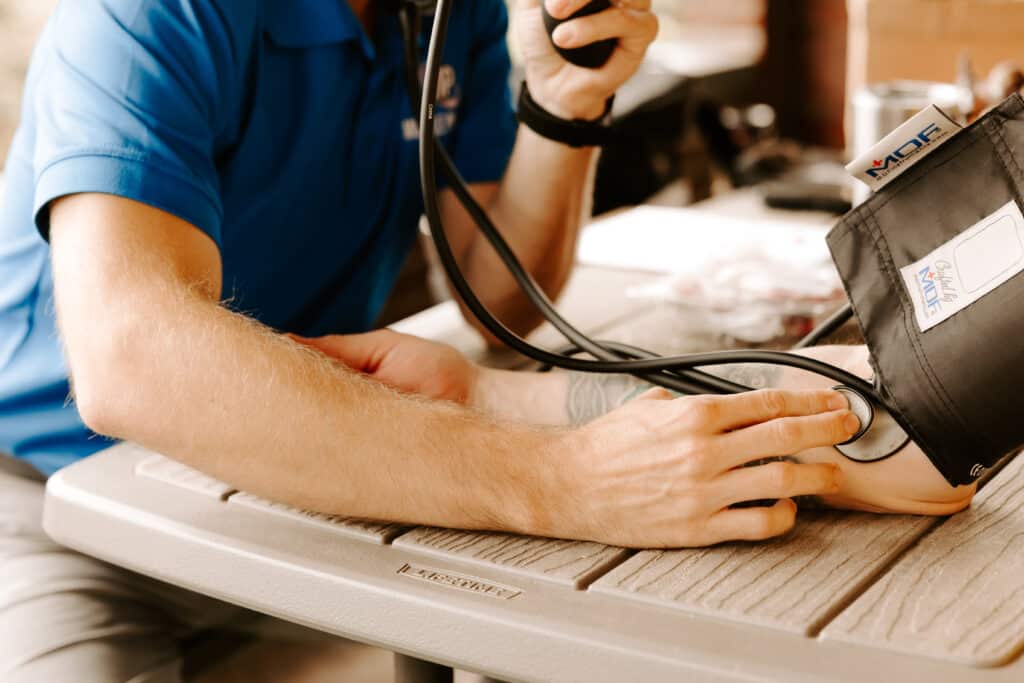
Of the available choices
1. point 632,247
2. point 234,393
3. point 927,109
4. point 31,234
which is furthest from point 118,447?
point 632,247

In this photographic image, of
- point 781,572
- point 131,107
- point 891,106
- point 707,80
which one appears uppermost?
point 131,107

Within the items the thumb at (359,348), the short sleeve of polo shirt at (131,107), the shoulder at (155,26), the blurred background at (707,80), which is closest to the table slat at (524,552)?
the thumb at (359,348)

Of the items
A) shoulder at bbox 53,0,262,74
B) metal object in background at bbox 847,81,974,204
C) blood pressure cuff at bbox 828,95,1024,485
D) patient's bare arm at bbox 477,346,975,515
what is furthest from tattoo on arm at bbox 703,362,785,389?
metal object in background at bbox 847,81,974,204

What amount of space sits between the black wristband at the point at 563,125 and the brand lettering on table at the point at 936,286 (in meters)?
0.54

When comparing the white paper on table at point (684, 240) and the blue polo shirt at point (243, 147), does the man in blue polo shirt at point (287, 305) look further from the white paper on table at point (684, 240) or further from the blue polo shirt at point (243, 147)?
the white paper on table at point (684, 240)

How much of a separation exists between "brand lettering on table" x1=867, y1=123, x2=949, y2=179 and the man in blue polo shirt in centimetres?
17

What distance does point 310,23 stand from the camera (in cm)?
117

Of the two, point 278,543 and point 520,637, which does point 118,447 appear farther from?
point 520,637

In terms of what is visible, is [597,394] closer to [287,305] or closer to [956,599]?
[956,599]

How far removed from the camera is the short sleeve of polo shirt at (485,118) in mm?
1469

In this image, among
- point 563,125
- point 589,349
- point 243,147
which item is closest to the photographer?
point 589,349

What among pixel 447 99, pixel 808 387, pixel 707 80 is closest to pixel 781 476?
pixel 808 387

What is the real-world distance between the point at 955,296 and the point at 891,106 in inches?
33.6

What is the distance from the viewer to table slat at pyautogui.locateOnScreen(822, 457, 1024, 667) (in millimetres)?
616
